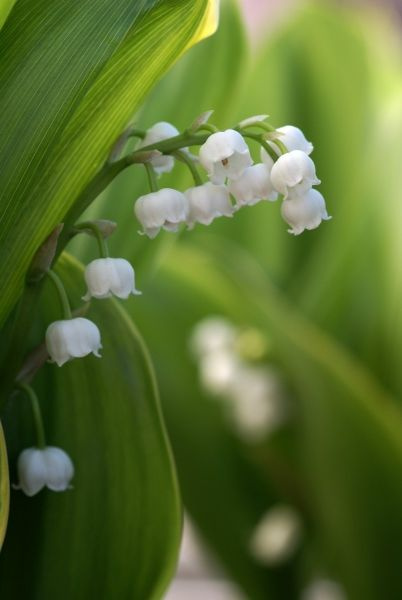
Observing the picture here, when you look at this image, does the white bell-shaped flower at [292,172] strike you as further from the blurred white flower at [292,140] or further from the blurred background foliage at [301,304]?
the blurred background foliage at [301,304]

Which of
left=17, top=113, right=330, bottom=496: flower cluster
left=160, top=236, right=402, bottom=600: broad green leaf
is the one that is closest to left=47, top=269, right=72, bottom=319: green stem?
left=17, top=113, right=330, bottom=496: flower cluster

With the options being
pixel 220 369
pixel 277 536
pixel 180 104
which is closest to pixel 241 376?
pixel 220 369

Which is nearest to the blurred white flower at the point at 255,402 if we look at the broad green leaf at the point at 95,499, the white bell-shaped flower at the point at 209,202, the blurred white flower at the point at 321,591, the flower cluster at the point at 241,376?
the flower cluster at the point at 241,376

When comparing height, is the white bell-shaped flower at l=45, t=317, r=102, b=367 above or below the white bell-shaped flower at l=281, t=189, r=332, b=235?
below

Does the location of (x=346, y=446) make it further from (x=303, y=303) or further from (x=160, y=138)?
(x=160, y=138)

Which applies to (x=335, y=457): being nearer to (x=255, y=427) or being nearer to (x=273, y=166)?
(x=255, y=427)

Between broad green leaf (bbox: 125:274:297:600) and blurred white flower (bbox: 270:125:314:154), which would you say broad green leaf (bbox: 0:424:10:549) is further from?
broad green leaf (bbox: 125:274:297:600)

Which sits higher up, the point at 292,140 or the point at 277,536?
the point at 292,140
